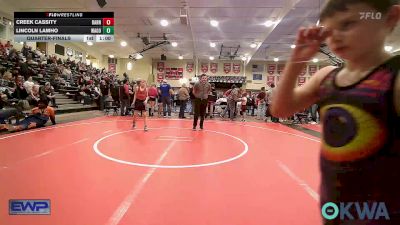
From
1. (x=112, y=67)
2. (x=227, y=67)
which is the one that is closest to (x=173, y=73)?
(x=227, y=67)

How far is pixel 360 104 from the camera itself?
29.2 inches

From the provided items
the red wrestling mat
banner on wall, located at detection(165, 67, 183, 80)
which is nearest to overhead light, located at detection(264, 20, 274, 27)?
the red wrestling mat

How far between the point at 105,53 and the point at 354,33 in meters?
27.8

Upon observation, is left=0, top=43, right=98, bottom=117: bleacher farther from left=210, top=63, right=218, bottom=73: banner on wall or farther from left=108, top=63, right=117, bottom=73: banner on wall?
left=210, top=63, right=218, bottom=73: banner on wall

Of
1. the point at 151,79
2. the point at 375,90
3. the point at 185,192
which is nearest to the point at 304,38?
the point at 375,90

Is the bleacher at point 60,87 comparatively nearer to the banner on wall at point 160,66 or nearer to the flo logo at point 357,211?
the banner on wall at point 160,66

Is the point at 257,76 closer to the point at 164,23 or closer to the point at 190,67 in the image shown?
the point at 190,67

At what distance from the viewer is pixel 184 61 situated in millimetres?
26828

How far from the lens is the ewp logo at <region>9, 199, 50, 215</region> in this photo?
7.71ft

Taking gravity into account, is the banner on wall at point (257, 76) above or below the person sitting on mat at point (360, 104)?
above

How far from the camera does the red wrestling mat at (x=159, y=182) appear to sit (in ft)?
7.81

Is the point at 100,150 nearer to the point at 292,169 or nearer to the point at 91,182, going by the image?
the point at 91,182
